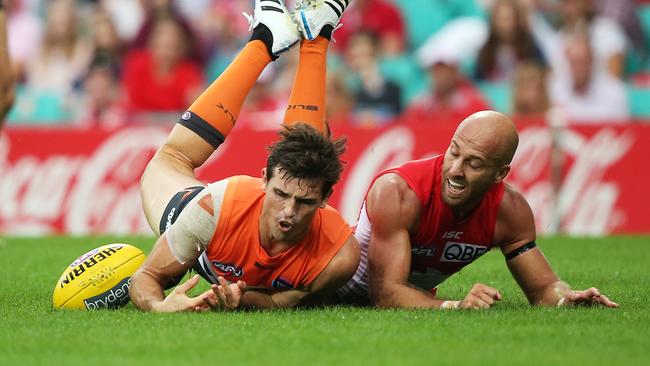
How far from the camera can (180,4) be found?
18.6 metres

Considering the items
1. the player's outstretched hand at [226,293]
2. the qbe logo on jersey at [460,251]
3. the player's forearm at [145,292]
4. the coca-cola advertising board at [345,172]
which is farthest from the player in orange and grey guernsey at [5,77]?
the qbe logo on jersey at [460,251]

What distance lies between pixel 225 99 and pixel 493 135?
105 inches


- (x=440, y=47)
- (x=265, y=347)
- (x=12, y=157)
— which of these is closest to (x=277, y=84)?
(x=440, y=47)

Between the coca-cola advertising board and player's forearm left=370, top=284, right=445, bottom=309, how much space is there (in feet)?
21.4

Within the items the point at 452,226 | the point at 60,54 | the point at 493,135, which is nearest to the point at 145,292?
the point at 452,226

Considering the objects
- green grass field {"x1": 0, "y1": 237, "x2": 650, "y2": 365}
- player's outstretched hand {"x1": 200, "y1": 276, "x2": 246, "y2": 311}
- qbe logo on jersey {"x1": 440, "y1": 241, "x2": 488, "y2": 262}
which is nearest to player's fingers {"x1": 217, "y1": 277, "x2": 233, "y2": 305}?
player's outstretched hand {"x1": 200, "y1": 276, "x2": 246, "y2": 311}

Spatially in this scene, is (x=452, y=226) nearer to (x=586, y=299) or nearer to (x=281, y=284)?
(x=586, y=299)

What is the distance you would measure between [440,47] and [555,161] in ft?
8.78

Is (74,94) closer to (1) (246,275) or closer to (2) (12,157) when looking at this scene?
(2) (12,157)

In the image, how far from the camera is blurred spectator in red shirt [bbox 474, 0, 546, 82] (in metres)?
16.1

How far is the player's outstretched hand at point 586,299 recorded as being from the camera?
7.57 metres

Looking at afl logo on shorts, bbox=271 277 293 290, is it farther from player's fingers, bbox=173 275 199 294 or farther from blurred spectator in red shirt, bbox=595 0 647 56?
blurred spectator in red shirt, bbox=595 0 647 56

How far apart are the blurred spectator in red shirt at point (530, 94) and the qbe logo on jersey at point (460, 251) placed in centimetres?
733

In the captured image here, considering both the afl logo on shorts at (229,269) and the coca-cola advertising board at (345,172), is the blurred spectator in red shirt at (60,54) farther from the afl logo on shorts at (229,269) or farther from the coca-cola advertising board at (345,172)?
the afl logo on shorts at (229,269)
